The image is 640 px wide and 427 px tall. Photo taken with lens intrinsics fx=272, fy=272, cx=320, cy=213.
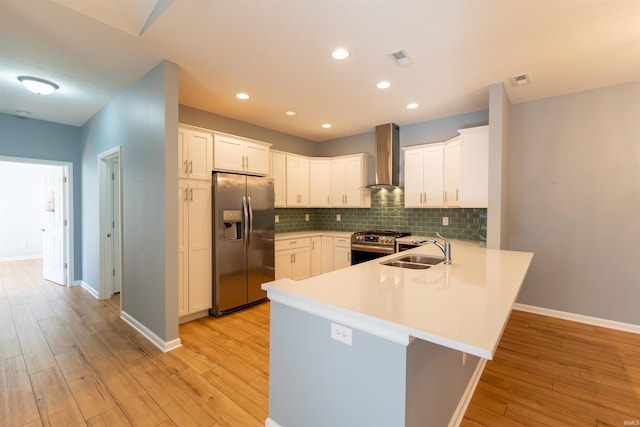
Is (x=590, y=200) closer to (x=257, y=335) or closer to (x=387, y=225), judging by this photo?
(x=387, y=225)

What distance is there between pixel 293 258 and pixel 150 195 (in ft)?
7.86

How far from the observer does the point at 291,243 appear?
14.8 ft

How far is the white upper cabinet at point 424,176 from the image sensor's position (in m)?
3.98

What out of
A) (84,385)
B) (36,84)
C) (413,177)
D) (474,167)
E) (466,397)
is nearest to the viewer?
(466,397)

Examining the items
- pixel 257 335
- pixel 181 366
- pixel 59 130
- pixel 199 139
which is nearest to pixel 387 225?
pixel 257 335

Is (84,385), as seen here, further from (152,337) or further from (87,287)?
(87,287)

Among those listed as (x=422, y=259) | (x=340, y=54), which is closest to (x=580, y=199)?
(x=422, y=259)

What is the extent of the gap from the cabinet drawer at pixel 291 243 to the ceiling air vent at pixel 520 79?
3.50 metres

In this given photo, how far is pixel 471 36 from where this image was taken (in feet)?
7.04

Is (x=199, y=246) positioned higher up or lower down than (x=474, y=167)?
lower down

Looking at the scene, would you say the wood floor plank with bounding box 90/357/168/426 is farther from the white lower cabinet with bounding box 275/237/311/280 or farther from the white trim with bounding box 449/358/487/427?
the white lower cabinet with bounding box 275/237/311/280

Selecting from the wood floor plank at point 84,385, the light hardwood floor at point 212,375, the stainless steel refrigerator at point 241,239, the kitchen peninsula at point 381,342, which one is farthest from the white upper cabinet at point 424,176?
the wood floor plank at point 84,385

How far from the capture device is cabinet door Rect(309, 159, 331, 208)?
5.20 metres

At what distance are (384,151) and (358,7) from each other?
2863 millimetres
